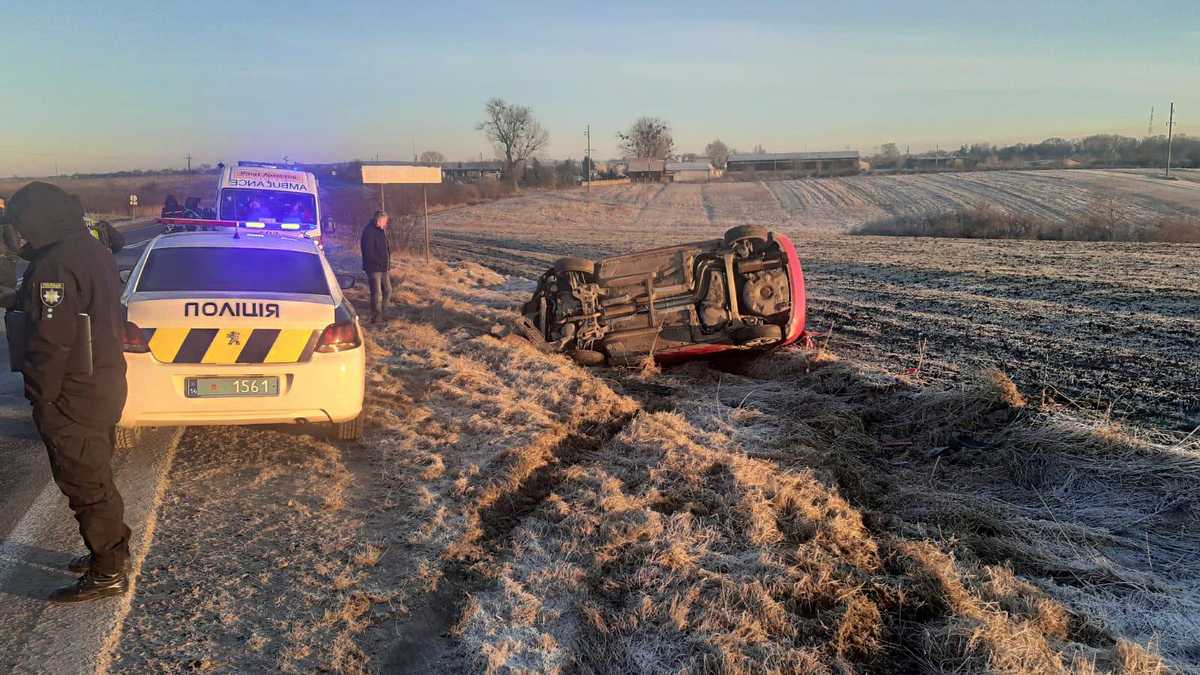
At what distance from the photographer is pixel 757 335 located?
7629mm

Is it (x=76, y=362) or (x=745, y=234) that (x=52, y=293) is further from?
(x=745, y=234)

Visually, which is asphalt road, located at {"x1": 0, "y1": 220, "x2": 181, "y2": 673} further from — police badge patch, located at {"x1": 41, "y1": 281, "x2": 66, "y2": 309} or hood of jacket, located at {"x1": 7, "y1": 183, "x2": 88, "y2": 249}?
hood of jacket, located at {"x1": 7, "y1": 183, "x2": 88, "y2": 249}

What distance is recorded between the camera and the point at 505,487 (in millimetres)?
4672

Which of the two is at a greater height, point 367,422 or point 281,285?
point 281,285

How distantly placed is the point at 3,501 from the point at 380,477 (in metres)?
2.16

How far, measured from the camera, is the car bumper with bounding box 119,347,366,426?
15.9ft

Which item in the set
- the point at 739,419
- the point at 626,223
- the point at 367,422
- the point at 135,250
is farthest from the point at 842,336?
the point at 626,223

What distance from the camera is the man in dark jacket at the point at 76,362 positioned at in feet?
11.0

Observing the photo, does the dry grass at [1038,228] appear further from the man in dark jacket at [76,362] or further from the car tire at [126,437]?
the man in dark jacket at [76,362]

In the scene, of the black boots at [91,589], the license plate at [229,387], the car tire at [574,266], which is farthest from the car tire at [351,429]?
the car tire at [574,266]

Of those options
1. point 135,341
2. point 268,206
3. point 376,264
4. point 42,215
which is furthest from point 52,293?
point 268,206

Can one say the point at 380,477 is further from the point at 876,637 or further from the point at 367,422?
the point at 876,637

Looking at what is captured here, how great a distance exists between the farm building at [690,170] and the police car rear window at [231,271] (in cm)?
9158

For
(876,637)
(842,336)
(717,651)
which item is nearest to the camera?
(717,651)
